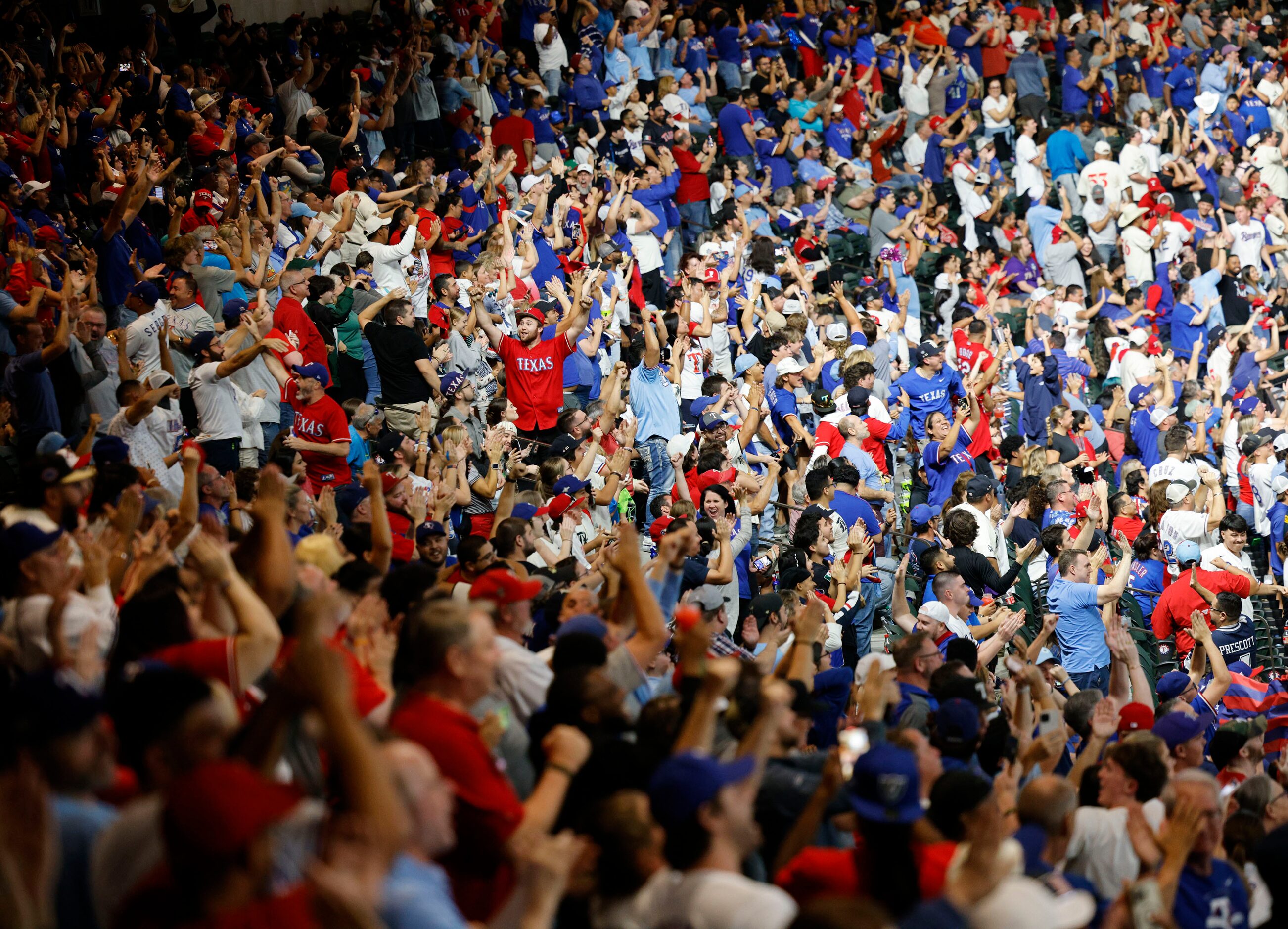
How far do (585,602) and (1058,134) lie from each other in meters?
16.1

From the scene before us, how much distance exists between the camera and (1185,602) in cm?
941

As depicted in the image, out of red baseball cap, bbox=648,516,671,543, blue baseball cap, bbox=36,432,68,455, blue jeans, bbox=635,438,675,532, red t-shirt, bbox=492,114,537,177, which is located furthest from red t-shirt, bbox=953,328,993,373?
blue baseball cap, bbox=36,432,68,455

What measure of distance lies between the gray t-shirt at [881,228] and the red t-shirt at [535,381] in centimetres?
703

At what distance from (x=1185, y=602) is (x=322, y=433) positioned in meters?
5.93

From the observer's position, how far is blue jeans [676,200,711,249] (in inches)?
649

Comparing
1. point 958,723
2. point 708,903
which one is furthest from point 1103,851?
point 708,903

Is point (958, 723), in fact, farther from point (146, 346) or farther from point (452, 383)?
point (452, 383)

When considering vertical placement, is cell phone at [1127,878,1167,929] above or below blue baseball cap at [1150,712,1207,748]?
above

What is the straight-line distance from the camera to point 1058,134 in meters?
19.5

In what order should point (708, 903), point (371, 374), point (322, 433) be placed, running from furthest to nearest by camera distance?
point (371, 374) < point (322, 433) < point (708, 903)

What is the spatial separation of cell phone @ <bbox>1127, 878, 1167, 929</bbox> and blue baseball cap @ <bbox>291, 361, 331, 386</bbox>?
20.9 ft

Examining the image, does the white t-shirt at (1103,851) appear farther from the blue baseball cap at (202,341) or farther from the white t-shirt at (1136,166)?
the white t-shirt at (1136,166)

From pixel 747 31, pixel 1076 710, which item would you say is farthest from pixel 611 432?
pixel 747 31

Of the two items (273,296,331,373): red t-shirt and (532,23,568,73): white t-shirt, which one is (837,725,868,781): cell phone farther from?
(532,23,568,73): white t-shirt
